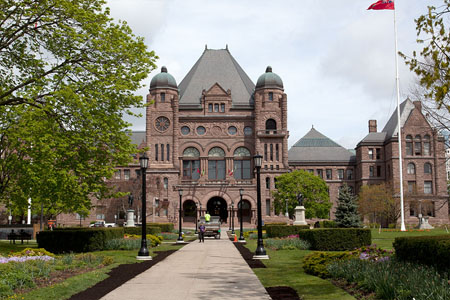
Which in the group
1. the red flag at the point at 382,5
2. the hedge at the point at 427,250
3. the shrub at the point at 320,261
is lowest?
the shrub at the point at 320,261

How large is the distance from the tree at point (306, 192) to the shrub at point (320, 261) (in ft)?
173

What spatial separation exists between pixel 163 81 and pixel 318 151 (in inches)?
1335

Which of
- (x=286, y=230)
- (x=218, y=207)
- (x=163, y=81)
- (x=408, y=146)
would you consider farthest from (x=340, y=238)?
(x=408, y=146)

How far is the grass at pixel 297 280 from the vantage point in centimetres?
1067

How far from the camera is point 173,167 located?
78750mm

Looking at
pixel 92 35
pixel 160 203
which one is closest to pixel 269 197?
pixel 160 203

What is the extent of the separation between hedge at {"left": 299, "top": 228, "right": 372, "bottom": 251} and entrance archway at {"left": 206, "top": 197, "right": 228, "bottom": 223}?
6024cm

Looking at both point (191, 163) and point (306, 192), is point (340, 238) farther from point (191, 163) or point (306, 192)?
point (191, 163)

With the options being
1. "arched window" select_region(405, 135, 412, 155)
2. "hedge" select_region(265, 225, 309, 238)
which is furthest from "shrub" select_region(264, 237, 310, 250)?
"arched window" select_region(405, 135, 412, 155)

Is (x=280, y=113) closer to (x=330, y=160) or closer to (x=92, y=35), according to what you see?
(x=330, y=160)

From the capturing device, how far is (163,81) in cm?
8106

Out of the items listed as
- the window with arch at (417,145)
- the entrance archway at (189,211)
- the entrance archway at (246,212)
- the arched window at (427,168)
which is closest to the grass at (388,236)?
the entrance archway at (246,212)

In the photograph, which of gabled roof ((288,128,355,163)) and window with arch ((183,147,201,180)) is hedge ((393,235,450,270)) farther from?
gabled roof ((288,128,355,163))

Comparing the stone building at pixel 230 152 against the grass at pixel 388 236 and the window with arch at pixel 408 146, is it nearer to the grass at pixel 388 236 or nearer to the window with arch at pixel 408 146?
the window with arch at pixel 408 146
